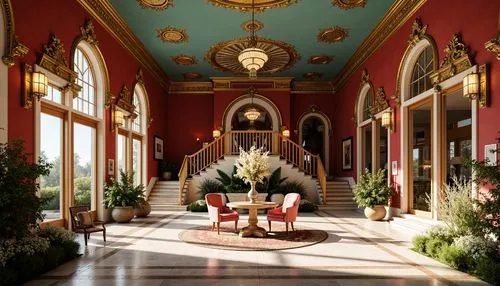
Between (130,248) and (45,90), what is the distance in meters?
3.22

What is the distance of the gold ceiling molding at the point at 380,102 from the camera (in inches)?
413

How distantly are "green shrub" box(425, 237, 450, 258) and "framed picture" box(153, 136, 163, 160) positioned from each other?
11096 mm

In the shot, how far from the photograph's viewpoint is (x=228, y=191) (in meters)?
13.1

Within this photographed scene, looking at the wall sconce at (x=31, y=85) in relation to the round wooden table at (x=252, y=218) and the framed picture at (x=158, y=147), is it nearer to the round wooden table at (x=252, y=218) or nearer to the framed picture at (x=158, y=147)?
the round wooden table at (x=252, y=218)

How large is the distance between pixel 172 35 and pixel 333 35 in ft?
16.0

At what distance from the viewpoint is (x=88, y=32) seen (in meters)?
8.57

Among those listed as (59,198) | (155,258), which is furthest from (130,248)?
(59,198)

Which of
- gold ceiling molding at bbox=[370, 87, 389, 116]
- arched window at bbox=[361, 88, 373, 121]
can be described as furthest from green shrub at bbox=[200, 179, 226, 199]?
gold ceiling molding at bbox=[370, 87, 389, 116]

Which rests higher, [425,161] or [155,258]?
[425,161]

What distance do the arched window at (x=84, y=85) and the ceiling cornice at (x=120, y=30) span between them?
1031 millimetres

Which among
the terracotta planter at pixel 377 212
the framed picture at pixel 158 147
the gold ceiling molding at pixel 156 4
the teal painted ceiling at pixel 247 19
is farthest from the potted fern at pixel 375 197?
the framed picture at pixel 158 147

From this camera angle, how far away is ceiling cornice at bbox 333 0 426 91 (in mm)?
8812

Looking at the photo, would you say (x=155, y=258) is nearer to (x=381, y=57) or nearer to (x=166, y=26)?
(x=166, y=26)

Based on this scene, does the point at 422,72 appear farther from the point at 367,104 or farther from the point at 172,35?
the point at 172,35
